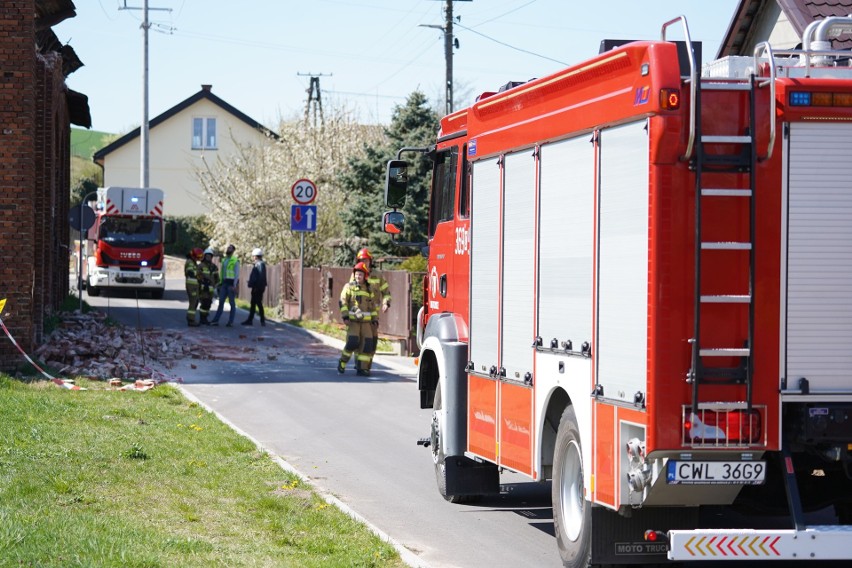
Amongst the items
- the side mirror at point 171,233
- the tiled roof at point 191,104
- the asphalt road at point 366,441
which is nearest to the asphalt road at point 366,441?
the asphalt road at point 366,441

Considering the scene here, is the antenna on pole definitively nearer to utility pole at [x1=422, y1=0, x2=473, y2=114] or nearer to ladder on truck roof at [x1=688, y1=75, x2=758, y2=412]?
utility pole at [x1=422, y1=0, x2=473, y2=114]

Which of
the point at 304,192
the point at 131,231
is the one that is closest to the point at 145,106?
the point at 131,231

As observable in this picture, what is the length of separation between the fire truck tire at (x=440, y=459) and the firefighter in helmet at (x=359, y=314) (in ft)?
31.1

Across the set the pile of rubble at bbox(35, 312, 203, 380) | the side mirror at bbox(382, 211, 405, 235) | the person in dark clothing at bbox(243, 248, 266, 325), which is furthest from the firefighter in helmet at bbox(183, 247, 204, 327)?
the side mirror at bbox(382, 211, 405, 235)

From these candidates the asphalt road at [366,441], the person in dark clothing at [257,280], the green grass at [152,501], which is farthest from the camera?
the person in dark clothing at [257,280]

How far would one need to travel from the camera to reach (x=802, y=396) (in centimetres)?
670

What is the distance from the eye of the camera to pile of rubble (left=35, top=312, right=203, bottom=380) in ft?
64.2

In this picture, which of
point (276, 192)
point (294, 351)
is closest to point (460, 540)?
point (294, 351)

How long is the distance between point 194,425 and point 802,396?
873 centimetres

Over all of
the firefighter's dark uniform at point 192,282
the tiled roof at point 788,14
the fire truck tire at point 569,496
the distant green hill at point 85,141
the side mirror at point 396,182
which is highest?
the distant green hill at point 85,141

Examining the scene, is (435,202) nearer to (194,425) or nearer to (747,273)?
(194,425)

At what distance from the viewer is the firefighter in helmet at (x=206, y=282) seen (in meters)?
30.7

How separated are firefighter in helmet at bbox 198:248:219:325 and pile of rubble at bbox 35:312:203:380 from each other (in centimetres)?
211

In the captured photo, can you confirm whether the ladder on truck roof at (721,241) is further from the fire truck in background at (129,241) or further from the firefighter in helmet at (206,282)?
the fire truck in background at (129,241)
